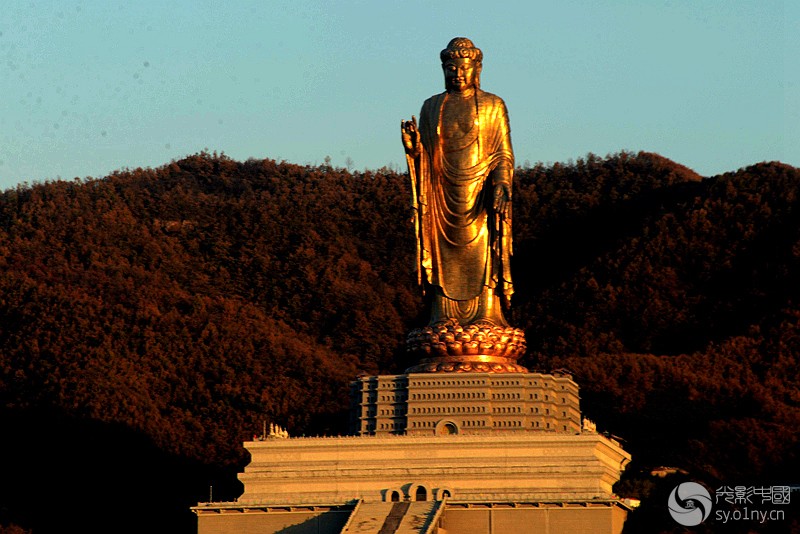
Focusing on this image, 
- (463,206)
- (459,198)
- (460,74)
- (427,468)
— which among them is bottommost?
(427,468)

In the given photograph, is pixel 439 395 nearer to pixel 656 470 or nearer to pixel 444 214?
pixel 444 214

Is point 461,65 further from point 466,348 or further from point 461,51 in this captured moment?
point 466,348

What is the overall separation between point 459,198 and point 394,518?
20.0ft

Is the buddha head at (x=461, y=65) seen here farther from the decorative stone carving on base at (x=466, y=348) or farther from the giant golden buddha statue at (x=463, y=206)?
the decorative stone carving on base at (x=466, y=348)

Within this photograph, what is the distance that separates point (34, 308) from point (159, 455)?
6.74 meters

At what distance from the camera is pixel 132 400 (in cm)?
3969

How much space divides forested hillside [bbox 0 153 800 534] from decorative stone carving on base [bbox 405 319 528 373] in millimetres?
3325

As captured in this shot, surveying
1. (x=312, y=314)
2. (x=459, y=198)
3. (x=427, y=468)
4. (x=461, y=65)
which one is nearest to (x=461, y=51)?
(x=461, y=65)

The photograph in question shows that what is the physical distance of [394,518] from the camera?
27.3 meters

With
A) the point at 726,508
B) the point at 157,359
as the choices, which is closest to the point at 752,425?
the point at 726,508

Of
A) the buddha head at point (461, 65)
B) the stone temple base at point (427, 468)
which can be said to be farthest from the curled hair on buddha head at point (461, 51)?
the stone temple base at point (427, 468)

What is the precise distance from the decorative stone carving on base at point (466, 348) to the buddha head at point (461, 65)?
154 inches

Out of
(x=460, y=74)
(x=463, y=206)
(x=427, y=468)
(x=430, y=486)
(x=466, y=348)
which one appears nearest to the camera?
(x=430, y=486)

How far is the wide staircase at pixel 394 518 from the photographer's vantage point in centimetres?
2688
